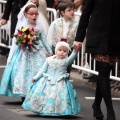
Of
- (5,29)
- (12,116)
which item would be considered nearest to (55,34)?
(12,116)

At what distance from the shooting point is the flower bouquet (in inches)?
471

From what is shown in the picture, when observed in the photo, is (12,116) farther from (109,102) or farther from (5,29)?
(5,29)

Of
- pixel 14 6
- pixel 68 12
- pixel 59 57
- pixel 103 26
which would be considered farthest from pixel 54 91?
pixel 14 6

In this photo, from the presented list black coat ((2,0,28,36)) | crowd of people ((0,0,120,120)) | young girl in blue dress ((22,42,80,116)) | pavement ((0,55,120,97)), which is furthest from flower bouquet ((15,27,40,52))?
black coat ((2,0,28,36))

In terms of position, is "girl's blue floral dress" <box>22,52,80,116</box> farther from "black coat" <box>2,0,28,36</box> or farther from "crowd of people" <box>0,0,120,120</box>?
"black coat" <box>2,0,28,36</box>

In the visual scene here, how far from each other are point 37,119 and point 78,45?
1.15 meters

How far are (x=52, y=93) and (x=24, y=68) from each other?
121 centimetres

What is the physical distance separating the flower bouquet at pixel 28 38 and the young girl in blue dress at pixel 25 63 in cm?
7

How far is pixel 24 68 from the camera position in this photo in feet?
39.6

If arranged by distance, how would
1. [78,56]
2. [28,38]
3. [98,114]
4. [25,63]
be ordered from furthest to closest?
[78,56] → [25,63] → [28,38] → [98,114]

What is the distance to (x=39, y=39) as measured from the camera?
12.1 metres

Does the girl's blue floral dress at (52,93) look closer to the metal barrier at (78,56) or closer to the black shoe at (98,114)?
the black shoe at (98,114)

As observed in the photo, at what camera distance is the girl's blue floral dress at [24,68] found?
1202 cm

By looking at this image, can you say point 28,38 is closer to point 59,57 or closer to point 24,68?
point 24,68
